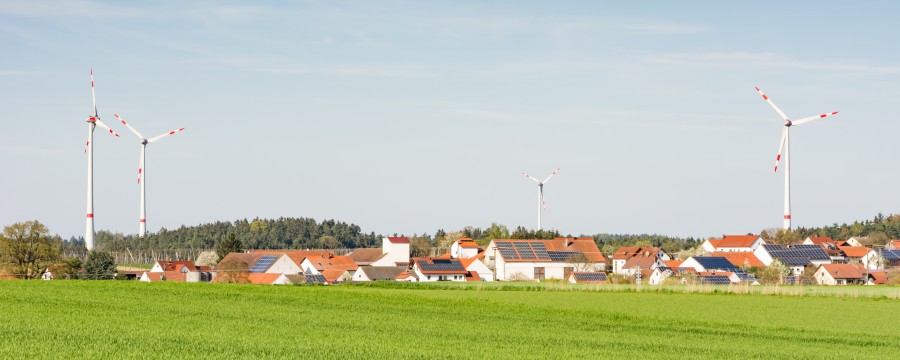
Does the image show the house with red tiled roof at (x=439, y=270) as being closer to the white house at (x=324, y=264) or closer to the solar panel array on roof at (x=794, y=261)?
the white house at (x=324, y=264)

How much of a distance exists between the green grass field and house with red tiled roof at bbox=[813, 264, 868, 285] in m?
71.8

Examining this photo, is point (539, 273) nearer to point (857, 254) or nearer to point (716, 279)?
point (716, 279)

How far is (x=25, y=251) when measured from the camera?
97312 mm

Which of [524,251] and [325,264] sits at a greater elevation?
[524,251]

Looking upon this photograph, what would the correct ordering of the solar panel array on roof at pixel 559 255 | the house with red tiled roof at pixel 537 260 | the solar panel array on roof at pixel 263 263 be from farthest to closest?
the solar panel array on roof at pixel 559 255, the house with red tiled roof at pixel 537 260, the solar panel array on roof at pixel 263 263

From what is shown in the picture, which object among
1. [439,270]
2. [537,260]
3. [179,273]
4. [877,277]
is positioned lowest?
[877,277]

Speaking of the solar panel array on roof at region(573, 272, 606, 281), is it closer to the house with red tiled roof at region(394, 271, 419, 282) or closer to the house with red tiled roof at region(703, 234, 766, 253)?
the house with red tiled roof at region(394, 271, 419, 282)

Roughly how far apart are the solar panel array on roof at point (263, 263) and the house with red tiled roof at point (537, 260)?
96.2 feet

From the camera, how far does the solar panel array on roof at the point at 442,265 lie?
423 ft

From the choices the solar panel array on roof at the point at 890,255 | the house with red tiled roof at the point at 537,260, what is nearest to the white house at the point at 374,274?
the house with red tiled roof at the point at 537,260

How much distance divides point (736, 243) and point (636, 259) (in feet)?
112

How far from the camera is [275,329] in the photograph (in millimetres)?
33250

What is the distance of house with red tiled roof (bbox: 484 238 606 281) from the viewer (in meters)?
Result: 136

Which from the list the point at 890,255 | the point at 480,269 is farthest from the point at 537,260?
the point at 890,255
